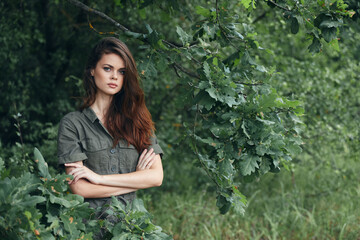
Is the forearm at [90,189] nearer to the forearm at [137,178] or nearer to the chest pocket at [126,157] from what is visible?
the forearm at [137,178]

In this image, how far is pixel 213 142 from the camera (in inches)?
109

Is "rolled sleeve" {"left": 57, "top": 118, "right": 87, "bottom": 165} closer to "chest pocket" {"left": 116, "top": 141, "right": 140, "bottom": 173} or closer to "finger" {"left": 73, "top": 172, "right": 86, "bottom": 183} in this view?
"finger" {"left": 73, "top": 172, "right": 86, "bottom": 183}

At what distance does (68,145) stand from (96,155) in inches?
7.0

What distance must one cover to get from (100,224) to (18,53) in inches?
152

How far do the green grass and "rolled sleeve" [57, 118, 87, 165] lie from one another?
2571 millimetres

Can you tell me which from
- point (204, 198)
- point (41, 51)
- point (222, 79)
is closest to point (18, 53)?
point (41, 51)

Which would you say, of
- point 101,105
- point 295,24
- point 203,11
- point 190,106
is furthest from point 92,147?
point 190,106

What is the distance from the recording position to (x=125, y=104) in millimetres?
2773

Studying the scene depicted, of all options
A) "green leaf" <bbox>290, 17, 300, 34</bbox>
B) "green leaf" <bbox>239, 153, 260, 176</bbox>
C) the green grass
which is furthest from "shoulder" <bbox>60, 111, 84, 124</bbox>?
the green grass

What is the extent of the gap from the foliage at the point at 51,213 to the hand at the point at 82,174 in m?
0.21

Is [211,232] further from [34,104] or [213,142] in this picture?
[34,104]

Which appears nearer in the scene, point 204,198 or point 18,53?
point 18,53

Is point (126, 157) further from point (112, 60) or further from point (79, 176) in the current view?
point (112, 60)

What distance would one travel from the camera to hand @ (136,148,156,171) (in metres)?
2.67
